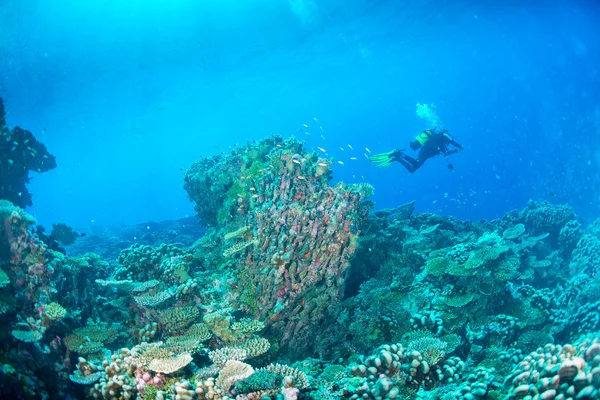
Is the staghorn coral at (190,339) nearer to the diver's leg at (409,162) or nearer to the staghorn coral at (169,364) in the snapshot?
the staghorn coral at (169,364)

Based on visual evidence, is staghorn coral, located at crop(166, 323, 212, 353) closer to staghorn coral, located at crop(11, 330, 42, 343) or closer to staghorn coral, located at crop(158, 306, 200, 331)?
staghorn coral, located at crop(158, 306, 200, 331)

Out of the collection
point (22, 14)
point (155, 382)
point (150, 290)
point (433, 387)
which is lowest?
point (433, 387)

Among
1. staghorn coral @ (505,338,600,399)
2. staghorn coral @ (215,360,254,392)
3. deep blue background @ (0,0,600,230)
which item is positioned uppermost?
deep blue background @ (0,0,600,230)

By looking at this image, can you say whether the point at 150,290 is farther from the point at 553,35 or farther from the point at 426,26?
the point at 553,35

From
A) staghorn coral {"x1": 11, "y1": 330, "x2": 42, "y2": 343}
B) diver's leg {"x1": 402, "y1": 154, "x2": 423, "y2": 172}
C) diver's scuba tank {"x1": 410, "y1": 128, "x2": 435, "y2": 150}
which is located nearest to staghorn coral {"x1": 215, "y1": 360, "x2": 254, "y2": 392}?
staghorn coral {"x1": 11, "y1": 330, "x2": 42, "y2": 343}

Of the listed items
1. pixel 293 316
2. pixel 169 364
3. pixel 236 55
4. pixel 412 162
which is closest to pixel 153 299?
pixel 169 364

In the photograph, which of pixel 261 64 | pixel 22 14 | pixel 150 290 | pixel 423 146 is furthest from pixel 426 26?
pixel 150 290

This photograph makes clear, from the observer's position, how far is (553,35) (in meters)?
59.6

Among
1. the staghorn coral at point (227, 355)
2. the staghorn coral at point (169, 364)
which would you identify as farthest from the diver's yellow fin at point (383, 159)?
the staghorn coral at point (169, 364)

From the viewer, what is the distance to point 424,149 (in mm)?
16438

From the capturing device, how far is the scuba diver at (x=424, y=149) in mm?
15734

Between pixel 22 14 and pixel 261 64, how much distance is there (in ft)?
85.6

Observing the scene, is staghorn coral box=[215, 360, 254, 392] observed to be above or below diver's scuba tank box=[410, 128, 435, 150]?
below

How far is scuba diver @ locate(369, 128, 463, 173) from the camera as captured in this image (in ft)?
51.6
